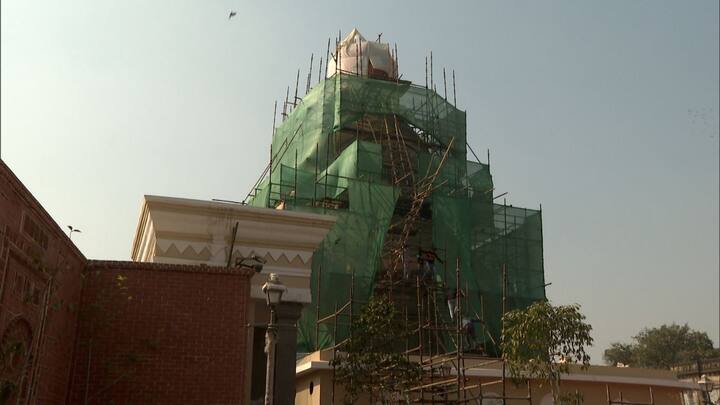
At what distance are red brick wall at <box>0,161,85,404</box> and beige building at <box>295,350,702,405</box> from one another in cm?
933

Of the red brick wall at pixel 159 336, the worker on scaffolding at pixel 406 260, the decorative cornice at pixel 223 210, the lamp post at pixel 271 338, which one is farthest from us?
the worker on scaffolding at pixel 406 260

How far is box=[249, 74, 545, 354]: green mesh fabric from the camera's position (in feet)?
83.1

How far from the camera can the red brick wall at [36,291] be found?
8164mm

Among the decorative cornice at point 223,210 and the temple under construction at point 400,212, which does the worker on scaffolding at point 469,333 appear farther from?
the decorative cornice at point 223,210

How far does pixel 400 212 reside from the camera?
101 ft

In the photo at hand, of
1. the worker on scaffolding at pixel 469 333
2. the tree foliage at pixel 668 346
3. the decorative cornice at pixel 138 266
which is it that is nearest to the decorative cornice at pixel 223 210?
the decorative cornice at pixel 138 266

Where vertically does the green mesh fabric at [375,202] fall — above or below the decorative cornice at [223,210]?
above

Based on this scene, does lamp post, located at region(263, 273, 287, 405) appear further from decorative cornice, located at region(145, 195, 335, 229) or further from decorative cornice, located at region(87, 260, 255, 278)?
decorative cornice, located at region(145, 195, 335, 229)

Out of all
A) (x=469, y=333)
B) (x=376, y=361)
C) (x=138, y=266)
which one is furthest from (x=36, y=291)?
(x=469, y=333)

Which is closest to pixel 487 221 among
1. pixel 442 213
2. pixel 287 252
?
pixel 442 213

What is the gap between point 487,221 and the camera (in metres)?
29.7

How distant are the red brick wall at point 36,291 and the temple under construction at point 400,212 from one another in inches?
460

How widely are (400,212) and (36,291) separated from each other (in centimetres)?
2246

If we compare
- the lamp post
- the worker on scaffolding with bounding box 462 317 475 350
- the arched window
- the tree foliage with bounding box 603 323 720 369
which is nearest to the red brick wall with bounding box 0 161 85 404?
→ the arched window
